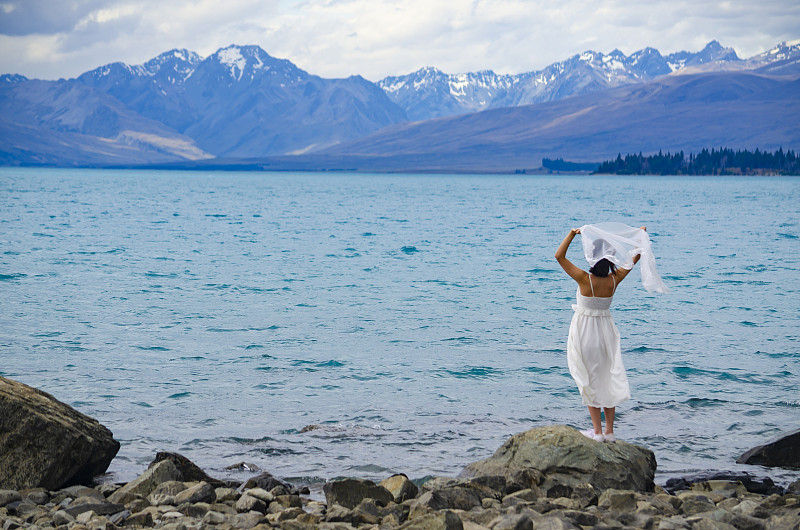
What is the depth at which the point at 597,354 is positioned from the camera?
11.0 meters

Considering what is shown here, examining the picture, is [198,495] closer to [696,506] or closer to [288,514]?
[288,514]

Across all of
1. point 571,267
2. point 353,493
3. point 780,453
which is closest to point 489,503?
point 353,493

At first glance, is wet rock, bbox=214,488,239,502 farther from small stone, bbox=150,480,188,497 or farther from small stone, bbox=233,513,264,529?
small stone, bbox=233,513,264,529

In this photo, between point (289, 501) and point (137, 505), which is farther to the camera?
point (289, 501)

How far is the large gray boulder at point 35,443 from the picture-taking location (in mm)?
10148

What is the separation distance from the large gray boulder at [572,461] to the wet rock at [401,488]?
1.18 m

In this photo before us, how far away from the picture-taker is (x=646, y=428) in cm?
1354

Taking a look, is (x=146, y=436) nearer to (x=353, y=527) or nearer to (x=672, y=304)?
(x=353, y=527)

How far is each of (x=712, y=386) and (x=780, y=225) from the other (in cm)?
6806

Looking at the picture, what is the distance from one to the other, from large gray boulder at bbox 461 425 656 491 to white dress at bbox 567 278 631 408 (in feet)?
2.46

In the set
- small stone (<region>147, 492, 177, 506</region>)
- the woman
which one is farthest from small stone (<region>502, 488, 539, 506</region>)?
small stone (<region>147, 492, 177, 506</region>)

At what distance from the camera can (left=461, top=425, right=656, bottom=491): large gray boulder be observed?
9.91m

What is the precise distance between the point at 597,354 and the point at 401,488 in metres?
3.23

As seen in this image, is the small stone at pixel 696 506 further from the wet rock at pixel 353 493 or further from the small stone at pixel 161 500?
the small stone at pixel 161 500
